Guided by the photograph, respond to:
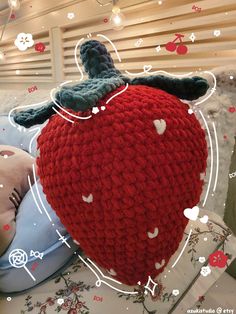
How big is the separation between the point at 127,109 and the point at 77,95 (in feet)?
0.21

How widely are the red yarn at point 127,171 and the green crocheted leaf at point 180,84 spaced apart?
2 cm

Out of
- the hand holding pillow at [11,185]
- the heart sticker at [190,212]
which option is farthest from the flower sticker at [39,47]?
the heart sticker at [190,212]

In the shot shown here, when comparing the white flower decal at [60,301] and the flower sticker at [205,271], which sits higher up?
the white flower decal at [60,301]

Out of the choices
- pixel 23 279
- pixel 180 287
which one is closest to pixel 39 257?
pixel 23 279

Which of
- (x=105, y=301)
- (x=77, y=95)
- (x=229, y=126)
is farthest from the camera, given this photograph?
(x=229, y=126)

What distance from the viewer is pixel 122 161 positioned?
360 millimetres

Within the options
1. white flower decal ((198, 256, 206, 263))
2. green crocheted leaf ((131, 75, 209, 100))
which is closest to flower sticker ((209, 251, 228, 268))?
white flower decal ((198, 256, 206, 263))

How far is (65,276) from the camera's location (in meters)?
0.63

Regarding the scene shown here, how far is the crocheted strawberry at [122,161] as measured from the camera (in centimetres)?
36

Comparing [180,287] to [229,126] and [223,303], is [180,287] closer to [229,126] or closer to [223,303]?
[223,303]

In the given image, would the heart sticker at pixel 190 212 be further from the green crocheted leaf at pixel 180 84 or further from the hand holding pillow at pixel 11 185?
the hand holding pillow at pixel 11 185

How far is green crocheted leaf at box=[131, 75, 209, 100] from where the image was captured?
1.35 ft

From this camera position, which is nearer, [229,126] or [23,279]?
[23,279]

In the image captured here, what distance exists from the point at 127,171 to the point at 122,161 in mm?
A: 13
